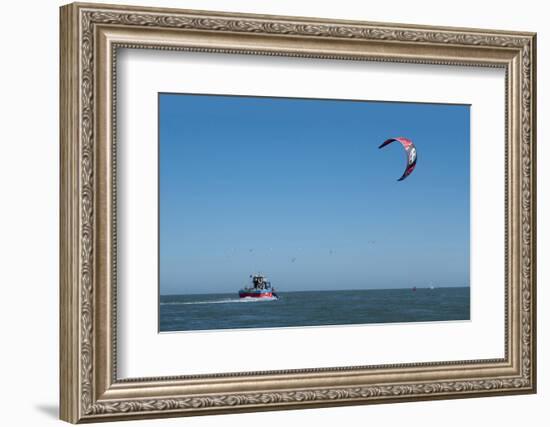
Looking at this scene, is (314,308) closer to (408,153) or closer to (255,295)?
(255,295)

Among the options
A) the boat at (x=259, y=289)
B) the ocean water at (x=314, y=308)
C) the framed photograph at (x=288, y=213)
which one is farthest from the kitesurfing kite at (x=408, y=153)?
the boat at (x=259, y=289)

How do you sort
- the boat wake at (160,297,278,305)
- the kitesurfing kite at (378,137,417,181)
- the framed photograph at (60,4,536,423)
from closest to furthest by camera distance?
the framed photograph at (60,4,536,423) → the boat wake at (160,297,278,305) → the kitesurfing kite at (378,137,417,181)

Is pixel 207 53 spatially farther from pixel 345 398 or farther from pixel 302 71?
pixel 345 398

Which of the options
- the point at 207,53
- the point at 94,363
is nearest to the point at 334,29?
the point at 207,53

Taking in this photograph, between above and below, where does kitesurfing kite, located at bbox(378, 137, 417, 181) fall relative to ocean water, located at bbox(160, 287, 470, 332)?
above

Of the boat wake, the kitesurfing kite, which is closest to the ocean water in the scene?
the boat wake

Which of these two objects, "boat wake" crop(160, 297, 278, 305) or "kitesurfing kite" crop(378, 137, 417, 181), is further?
"kitesurfing kite" crop(378, 137, 417, 181)

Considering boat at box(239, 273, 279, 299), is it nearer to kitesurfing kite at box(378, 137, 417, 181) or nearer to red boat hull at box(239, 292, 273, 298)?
red boat hull at box(239, 292, 273, 298)
